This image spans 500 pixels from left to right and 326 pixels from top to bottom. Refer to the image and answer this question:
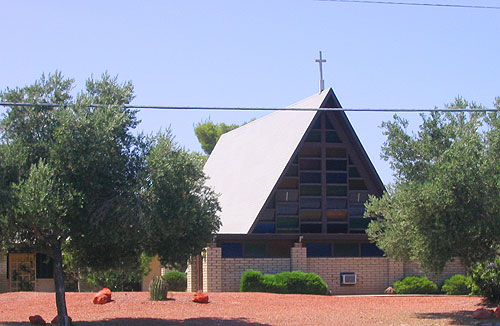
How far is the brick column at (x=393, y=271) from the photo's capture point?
3083cm

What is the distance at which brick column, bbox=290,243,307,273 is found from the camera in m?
29.5

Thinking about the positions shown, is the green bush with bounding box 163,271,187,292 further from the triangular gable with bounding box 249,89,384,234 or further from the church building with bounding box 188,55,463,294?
the triangular gable with bounding box 249,89,384,234

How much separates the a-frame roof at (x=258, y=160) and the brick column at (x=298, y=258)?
2286mm

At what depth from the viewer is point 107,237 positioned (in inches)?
655

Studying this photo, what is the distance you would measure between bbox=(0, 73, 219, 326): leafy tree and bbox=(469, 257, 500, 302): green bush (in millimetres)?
9336

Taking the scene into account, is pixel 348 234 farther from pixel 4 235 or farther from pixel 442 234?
pixel 4 235

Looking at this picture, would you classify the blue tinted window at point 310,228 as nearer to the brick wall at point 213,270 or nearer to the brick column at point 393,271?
the brick column at point 393,271

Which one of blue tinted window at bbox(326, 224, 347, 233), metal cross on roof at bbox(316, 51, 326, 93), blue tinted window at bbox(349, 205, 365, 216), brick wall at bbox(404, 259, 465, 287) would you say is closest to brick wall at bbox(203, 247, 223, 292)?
blue tinted window at bbox(326, 224, 347, 233)

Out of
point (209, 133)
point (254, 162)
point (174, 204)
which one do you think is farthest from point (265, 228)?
point (209, 133)

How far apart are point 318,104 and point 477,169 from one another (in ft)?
41.0

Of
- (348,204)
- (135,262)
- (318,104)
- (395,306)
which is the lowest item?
(395,306)

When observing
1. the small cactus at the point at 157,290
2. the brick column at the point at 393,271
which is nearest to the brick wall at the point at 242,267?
the brick column at the point at 393,271

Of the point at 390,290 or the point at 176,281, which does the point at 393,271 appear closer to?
the point at 390,290

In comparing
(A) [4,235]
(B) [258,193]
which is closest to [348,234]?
(B) [258,193]
